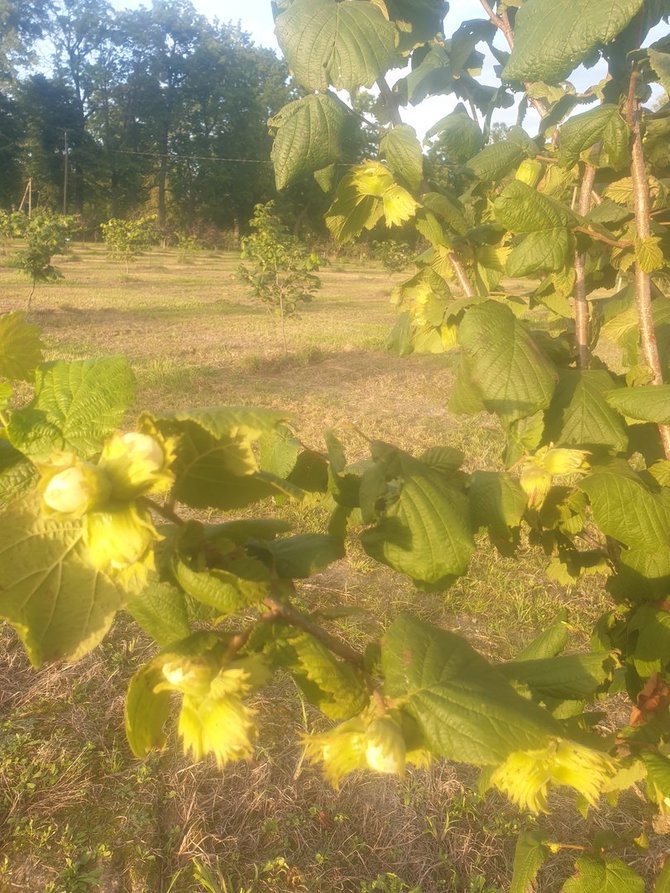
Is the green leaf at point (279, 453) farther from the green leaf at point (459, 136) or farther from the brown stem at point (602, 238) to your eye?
the green leaf at point (459, 136)

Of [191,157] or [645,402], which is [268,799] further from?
[191,157]

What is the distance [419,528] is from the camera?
85cm

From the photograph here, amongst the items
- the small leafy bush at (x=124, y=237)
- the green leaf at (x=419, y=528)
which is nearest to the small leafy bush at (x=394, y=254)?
the small leafy bush at (x=124, y=237)

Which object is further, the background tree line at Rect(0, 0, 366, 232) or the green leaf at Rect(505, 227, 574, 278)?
the background tree line at Rect(0, 0, 366, 232)

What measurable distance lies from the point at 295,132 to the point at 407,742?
3.32 ft

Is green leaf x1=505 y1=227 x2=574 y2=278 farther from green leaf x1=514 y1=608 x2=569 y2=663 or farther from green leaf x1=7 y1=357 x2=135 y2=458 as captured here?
green leaf x1=7 y1=357 x2=135 y2=458

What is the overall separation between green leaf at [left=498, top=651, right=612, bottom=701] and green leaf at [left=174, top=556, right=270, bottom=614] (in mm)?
462

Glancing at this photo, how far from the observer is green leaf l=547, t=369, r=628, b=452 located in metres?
1.20

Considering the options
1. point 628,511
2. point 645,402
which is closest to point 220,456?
point 628,511

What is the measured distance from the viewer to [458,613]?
341 cm

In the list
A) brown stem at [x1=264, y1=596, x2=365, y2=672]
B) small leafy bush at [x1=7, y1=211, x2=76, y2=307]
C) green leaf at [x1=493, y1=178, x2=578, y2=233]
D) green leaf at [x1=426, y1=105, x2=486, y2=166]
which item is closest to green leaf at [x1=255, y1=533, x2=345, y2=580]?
brown stem at [x1=264, y1=596, x2=365, y2=672]

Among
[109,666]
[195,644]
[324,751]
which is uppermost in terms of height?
[195,644]

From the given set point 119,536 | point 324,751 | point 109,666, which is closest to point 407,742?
point 324,751

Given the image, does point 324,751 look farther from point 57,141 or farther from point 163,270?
point 57,141
